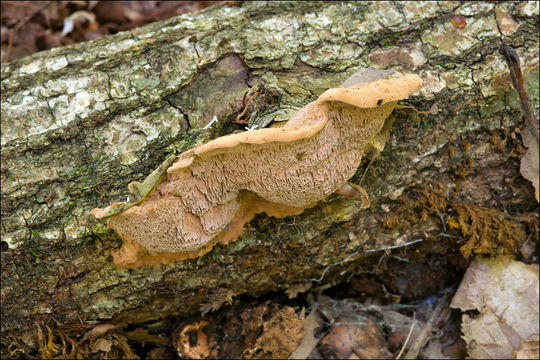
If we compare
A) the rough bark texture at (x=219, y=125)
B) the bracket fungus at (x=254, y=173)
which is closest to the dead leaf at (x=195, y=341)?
the rough bark texture at (x=219, y=125)

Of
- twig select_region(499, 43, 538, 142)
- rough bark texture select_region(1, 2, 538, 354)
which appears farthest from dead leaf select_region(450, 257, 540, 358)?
twig select_region(499, 43, 538, 142)

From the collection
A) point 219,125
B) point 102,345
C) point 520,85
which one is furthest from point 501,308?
point 102,345

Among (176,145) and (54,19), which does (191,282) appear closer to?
(176,145)

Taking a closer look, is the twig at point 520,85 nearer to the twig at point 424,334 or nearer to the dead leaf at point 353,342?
the twig at point 424,334

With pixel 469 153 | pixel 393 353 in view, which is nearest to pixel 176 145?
pixel 469 153

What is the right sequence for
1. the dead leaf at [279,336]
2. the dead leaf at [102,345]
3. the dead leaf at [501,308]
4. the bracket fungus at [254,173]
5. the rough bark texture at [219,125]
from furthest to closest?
the dead leaf at [501,308] < the dead leaf at [279,336] < the dead leaf at [102,345] < the rough bark texture at [219,125] < the bracket fungus at [254,173]

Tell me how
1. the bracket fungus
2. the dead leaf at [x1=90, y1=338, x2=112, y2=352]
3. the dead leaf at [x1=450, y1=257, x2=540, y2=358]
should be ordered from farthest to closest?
1. the dead leaf at [x1=450, y1=257, x2=540, y2=358]
2. the dead leaf at [x1=90, y1=338, x2=112, y2=352]
3. the bracket fungus

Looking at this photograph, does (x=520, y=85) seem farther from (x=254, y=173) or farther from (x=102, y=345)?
(x=102, y=345)

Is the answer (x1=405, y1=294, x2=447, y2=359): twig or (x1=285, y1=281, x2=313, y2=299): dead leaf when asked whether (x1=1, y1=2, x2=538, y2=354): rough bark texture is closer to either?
(x1=285, y1=281, x2=313, y2=299): dead leaf
